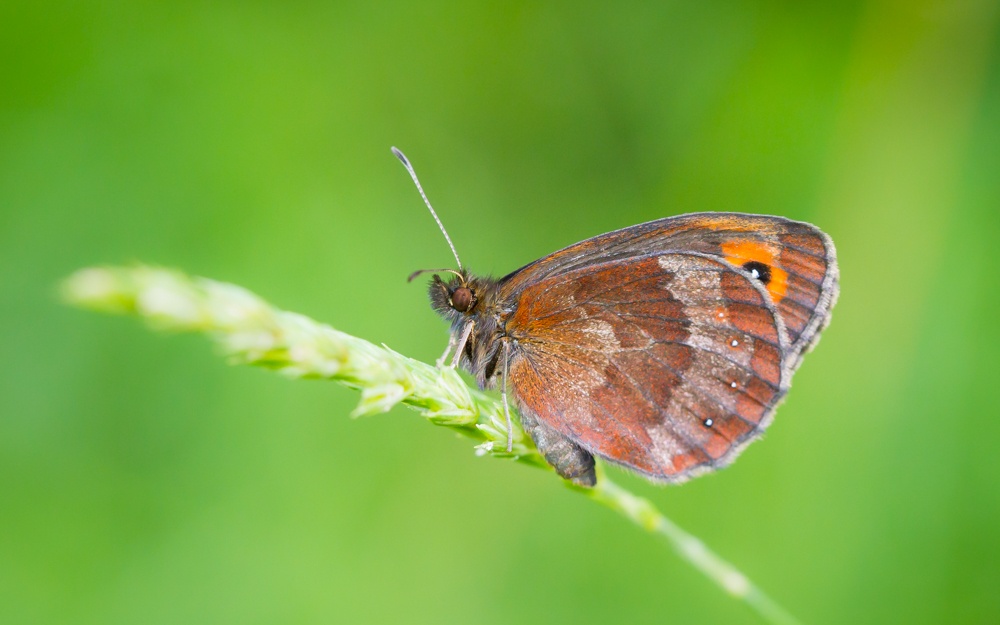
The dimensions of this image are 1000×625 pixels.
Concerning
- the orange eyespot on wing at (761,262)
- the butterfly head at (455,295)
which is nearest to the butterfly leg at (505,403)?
the butterfly head at (455,295)

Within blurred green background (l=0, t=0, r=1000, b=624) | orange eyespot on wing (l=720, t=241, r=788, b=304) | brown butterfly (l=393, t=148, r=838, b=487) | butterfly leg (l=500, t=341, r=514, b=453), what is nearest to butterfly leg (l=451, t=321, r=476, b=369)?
brown butterfly (l=393, t=148, r=838, b=487)

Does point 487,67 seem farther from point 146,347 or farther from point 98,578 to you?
point 98,578

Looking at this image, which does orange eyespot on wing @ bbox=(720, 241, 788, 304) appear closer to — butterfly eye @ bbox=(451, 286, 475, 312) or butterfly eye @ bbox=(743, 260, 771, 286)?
butterfly eye @ bbox=(743, 260, 771, 286)

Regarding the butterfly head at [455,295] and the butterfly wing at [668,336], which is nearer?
the butterfly wing at [668,336]

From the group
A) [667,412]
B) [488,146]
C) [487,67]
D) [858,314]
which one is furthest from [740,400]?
[487,67]

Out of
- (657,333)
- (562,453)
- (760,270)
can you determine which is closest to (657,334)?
(657,333)

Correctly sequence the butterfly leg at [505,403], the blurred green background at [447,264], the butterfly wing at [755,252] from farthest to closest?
the blurred green background at [447,264]
the butterfly wing at [755,252]
the butterfly leg at [505,403]

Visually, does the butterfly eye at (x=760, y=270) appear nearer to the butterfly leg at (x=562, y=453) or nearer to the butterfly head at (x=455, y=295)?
the butterfly leg at (x=562, y=453)
